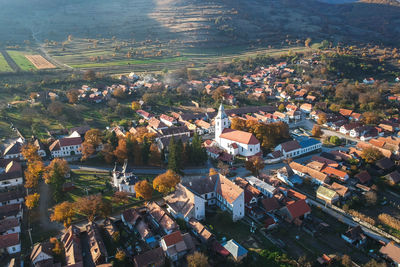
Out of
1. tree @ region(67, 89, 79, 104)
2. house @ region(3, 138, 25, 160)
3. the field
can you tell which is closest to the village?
house @ region(3, 138, 25, 160)

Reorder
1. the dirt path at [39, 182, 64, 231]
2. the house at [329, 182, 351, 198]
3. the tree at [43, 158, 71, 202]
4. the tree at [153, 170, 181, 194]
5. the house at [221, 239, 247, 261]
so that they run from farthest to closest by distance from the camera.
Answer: the house at [329, 182, 351, 198], the tree at [153, 170, 181, 194], the tree at [43, 158, 71, 202], the dirt path at [39, 182, 64, 231], the house at [221, 239, 247, 261]

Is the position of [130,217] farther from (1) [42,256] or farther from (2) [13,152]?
(2) [13,152]

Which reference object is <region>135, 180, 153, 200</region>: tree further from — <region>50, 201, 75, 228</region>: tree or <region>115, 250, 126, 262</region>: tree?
<region>115, 250, 126, 262</region>: tree

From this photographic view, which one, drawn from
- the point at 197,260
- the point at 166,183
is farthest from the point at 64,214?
the point at 197,260

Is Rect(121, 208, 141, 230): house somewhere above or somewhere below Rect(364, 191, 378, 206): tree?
above

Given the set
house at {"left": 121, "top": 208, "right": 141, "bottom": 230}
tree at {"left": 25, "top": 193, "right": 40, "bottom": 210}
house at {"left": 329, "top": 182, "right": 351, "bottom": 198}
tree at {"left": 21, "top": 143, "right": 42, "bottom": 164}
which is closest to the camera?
house at {"left": 121, "top": 208, "right": 141, "bottom": 230}

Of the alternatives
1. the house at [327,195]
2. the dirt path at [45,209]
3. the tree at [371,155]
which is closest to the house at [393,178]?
the tree at [371,155]

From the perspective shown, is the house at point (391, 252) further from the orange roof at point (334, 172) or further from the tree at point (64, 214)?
the tree at point (64, 214)
